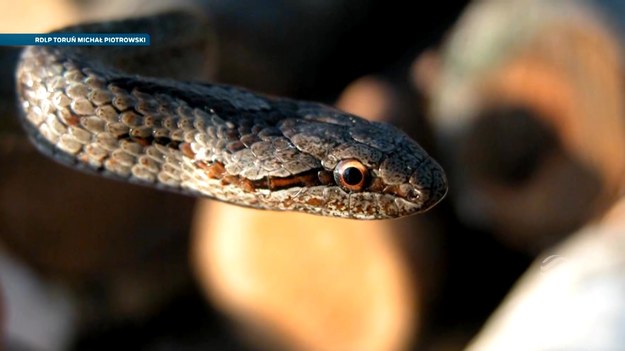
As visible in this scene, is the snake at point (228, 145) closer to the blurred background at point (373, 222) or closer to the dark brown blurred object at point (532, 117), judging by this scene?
the blurred background at point (373, 222)

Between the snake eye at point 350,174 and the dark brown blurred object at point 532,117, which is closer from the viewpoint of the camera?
the snake eye at point 350,174

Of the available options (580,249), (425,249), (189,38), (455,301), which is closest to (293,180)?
(189,38)

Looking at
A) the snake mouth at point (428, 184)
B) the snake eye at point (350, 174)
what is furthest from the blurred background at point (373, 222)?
the snake eye at point (350, 174)

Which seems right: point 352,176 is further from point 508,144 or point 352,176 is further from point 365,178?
point 508,144

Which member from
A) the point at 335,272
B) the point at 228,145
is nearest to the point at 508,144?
the point at 335,272

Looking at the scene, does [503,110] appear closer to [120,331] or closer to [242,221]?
[242,221]

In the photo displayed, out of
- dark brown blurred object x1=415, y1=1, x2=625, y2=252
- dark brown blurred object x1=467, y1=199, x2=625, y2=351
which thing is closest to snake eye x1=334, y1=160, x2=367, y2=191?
dark brown blurred object x1=467, y1=199, x2=625, y2=351

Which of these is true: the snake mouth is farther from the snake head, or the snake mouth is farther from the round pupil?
the round pupil
